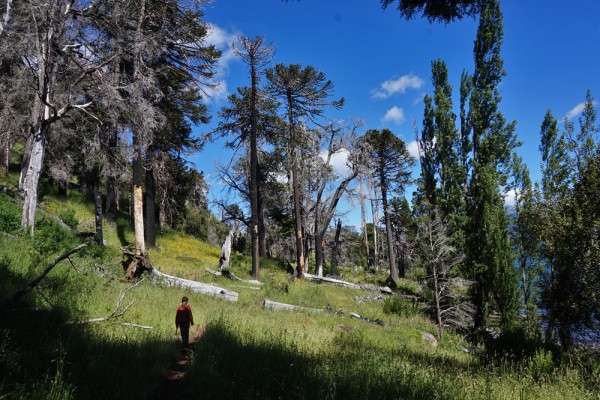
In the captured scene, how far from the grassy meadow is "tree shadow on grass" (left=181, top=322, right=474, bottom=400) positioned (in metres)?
0.02

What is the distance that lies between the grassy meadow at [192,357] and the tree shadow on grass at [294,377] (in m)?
0.02

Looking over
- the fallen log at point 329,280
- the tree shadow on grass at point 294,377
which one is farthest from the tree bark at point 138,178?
the fallen log at point 329,280

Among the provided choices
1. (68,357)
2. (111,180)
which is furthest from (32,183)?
(111,180)

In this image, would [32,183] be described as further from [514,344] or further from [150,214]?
A: [514,344]

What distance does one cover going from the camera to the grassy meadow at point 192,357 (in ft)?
13.6

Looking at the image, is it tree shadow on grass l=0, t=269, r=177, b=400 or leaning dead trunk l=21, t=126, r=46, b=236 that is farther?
leaning dead trunk l=21, t=126, r=46, b=236

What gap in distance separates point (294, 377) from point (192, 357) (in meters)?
2.01

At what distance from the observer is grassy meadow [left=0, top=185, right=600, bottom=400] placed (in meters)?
4.15

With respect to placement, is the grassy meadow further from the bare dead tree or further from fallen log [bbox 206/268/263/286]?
the bare dead tree

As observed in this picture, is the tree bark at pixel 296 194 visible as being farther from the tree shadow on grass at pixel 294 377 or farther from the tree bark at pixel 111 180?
the tree shadow on grass at pixel 294 377

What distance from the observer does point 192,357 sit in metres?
5.83

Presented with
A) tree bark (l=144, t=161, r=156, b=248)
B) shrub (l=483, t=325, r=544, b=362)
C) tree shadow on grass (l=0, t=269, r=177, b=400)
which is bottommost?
shrub (l=483, t=325, r=544, b=362)

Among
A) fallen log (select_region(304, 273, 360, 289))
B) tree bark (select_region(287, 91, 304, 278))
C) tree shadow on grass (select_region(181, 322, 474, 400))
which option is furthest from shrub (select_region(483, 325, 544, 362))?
tree bark (select_region(287, 91, 304, 278))

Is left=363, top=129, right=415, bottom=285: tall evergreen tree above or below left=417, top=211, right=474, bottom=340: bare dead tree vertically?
above
